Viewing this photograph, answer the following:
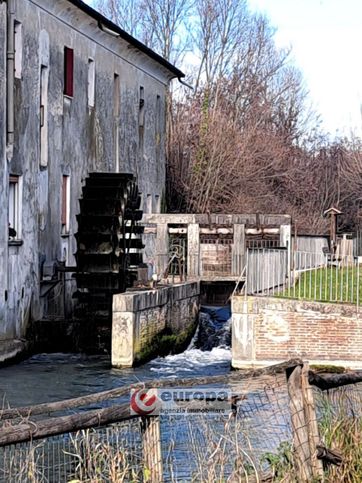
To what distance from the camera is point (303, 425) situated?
5.14 metres

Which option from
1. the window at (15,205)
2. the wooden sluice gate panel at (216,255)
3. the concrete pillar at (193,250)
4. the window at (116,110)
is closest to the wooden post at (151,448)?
the window at (15,205)

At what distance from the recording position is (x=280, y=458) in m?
5.51

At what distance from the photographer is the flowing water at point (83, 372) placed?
14.8 meters

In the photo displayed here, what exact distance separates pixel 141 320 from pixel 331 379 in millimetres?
12791

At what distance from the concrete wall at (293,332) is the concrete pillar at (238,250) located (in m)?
10.6

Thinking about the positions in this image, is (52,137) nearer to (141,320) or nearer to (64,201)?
(64,201)

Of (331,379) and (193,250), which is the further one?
(193,250)

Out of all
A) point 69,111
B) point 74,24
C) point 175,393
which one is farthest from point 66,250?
point 175,393

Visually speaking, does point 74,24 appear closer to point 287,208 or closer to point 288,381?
point 288,381

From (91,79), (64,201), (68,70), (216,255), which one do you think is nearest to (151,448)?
(64,201)

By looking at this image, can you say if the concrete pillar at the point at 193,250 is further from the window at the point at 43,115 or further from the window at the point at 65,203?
the window at the point at 43,115

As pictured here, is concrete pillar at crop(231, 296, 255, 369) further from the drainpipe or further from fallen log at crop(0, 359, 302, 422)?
fallen log at crop(0, 359, 302, 422)

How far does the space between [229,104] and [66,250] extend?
77.4 ft

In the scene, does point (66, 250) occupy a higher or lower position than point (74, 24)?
lower
